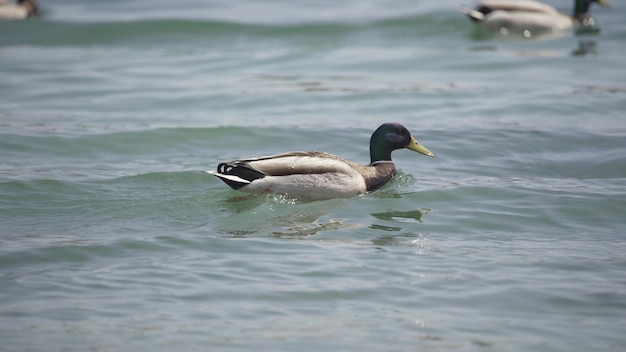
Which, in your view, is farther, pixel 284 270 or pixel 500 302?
pixel 284 270

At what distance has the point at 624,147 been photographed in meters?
13.9

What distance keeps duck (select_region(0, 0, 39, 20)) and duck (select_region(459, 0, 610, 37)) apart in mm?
10001

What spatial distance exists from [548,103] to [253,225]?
777 cm

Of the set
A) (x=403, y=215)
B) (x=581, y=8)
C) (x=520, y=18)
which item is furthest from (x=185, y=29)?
(x=403, y=215)

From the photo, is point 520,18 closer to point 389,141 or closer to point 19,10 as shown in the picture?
point 19,10

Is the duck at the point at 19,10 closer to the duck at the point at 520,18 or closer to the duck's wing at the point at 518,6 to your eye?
the duck at the point at 520,18

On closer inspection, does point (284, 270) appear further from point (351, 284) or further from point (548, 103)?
point (548, 103)

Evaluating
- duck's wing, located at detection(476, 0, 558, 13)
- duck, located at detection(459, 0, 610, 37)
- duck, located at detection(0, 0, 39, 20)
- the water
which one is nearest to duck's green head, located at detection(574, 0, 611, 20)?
duck, located at detection(459, 0, 610, 37)

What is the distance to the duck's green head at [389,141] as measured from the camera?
40.5 ft

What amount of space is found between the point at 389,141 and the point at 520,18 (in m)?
11.9

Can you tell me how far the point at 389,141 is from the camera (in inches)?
487

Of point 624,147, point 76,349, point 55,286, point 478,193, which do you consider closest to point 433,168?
point 478,193

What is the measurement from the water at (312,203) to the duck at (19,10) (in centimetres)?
257

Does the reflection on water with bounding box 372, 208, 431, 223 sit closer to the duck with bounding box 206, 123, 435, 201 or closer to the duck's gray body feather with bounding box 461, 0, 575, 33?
the duck with bounding box 206, 123, 435, 201
